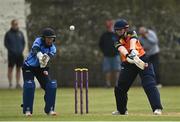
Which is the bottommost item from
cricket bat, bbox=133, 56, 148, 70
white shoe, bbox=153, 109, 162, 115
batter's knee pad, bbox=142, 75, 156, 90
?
white shoe, bbox=153, 109, 162, 115

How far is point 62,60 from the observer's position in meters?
31.1

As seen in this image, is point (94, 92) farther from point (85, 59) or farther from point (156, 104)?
point (156, 104)

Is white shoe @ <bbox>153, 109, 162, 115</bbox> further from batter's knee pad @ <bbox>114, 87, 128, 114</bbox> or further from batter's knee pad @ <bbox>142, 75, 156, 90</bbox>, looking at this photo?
batter's knee pad @ <bbox>114, 87, 128, 114</bbox>

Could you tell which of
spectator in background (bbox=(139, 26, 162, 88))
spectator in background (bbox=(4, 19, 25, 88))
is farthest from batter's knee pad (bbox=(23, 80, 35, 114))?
spectator in background (bbox=(139, 26, 162, 88))

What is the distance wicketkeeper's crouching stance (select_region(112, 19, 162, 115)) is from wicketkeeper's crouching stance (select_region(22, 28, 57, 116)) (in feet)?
4.48

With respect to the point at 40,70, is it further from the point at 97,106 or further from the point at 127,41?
the point at 97,106

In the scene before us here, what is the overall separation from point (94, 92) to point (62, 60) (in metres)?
4.73

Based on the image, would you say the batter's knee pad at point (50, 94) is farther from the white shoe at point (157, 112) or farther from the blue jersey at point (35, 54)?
the white shoe at point (157, 112)

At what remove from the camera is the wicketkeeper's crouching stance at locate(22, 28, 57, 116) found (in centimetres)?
1744

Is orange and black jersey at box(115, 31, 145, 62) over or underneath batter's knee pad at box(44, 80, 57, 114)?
over

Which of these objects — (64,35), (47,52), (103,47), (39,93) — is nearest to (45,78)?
(47,52)

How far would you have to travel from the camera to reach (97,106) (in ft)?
69.2

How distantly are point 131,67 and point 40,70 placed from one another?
189 cm

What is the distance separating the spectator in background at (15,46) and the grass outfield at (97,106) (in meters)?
0.92
